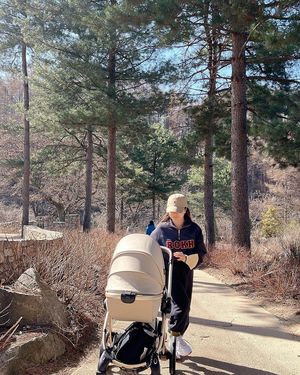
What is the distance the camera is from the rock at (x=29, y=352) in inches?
153

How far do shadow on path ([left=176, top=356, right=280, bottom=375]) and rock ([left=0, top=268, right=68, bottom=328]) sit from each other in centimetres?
152

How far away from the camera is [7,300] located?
4.71 metres

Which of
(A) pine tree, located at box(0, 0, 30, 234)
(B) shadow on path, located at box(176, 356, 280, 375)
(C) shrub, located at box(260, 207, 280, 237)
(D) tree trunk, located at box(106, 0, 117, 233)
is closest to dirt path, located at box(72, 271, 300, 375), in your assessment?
(B) shadow on path, located at box(176, 356, 280, 375)

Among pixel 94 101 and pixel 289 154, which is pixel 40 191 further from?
pixel 289 154

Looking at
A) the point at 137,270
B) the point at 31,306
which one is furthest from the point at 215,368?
the point at 31,306

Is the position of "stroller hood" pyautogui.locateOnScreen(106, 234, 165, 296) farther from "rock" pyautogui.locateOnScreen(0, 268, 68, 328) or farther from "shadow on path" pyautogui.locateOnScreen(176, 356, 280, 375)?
"rock" pyautogui.locateOnScreen(0, 268, 68, 328)

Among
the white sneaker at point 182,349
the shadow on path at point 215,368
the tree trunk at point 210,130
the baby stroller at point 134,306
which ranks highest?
the tree trunk at point 210,130

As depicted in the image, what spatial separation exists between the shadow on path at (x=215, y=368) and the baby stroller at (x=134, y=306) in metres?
1.00

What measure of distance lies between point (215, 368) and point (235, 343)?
89cm

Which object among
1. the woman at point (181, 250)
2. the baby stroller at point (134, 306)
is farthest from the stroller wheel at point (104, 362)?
the woman at point (181, 250)

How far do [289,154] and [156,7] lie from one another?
5.75 metres

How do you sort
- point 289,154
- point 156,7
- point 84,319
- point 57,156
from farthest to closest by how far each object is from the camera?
point 57,156, point 289,154, point 156,7, point 84,319

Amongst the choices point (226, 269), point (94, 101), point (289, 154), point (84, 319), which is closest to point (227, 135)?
point (289, 154)

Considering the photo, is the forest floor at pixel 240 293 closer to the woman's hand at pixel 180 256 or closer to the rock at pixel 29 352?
the rock at pixel 29 352
